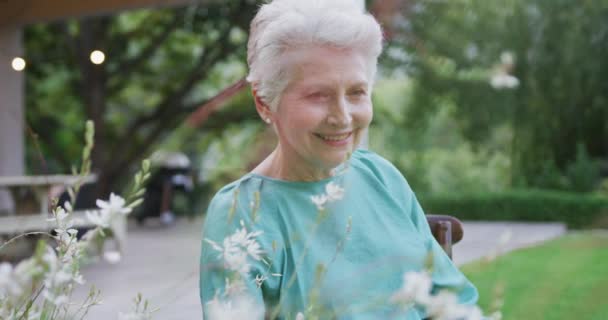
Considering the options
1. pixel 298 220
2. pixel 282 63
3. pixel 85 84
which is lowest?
pixel 85 84

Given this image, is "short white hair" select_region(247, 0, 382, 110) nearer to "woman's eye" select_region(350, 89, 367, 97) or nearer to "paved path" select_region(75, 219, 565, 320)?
"woman's eye" select_region(350, 89, 367, 97)

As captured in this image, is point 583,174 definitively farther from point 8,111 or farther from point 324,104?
point 324,104

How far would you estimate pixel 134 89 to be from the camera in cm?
1182

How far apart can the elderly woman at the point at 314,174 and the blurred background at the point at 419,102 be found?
768 centimetres

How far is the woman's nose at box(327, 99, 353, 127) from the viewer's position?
3.76 ft

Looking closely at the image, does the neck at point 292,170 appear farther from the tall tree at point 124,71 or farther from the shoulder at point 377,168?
the tall tree at point 124,71

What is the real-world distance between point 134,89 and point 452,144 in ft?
17.0

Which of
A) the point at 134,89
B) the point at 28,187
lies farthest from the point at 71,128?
the point at 28,187

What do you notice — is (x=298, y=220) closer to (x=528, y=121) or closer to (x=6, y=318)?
(x=6, y=318)

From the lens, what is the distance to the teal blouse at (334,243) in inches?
43.3

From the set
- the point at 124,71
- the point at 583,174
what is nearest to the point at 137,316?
the point at 124,71

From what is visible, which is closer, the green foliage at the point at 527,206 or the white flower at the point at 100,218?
the white flower at the point at 100,218

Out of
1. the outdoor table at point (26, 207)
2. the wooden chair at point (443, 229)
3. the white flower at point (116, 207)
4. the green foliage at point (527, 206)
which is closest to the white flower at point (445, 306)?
the white flower at point (116, 207)

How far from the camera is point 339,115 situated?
1.14 meters
